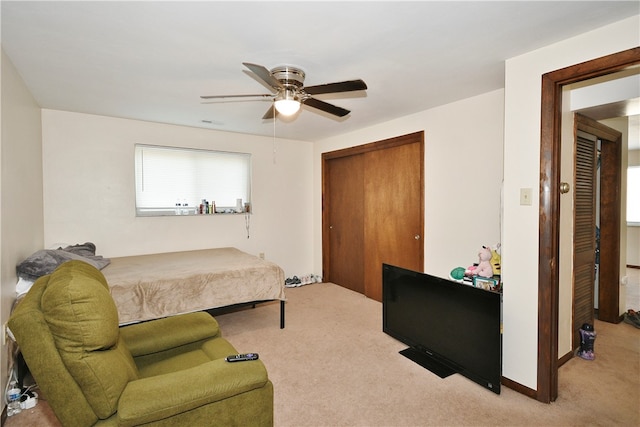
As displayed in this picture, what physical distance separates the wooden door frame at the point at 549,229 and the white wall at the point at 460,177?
804mm

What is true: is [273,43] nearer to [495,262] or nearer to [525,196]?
[525,196]

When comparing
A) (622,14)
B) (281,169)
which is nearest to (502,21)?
(622,14)

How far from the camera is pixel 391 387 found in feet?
7.82

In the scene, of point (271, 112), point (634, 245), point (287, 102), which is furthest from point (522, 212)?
point (634, 245)

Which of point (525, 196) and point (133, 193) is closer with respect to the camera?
point (525, 196)

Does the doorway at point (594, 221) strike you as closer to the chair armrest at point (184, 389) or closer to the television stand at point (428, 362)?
the television stand at point (428, 362)

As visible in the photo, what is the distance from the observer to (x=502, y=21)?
182 centimetres

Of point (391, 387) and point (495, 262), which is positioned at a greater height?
point (495, 262)

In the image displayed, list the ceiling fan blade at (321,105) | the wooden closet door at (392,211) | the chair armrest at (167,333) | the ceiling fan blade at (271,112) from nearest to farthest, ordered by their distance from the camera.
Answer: the chair armrest at (167,333) → the ceiling fan blade at (321,105) → the ceiling fan blade at (271,112) → the wooden closet door at (392,211)

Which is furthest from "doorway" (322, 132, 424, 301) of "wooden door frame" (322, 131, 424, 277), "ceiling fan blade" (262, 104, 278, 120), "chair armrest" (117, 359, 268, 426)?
"chair armrest" (117, 359, 268, 426)

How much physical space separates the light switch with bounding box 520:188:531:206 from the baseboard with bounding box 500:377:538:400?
1300mm

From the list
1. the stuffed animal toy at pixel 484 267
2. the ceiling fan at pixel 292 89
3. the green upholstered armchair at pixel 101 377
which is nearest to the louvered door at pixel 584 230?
the stuffed animal toy at pixel 484 267

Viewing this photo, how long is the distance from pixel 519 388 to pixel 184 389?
2.27m

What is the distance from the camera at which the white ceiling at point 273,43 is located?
170cm
